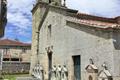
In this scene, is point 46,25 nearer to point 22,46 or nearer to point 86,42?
point 86,42

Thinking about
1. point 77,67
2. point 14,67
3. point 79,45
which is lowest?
point 14,67

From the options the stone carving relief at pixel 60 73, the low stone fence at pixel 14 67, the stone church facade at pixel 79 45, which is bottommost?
the low stone fence at pixel 14 67

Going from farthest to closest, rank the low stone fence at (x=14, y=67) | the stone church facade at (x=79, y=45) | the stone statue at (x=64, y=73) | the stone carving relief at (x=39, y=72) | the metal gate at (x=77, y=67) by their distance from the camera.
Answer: the low stone fence at (x=14, y=67) < the stone carving relief at (x=39, y=72) < the stone statue at (x=64, y=73) < the metal gate at (x=77, y=67) < the stone church facade at (x=79, y=45)

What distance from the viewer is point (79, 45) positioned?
14109mm

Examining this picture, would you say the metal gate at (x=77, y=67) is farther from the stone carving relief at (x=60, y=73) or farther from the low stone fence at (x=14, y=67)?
the low stone fence at (x=14, y=67)

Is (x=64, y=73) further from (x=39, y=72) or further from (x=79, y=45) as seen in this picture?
(x=39, y=72)

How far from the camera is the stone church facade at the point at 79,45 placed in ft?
36.8

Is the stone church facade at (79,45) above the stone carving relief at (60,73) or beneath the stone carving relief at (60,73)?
above

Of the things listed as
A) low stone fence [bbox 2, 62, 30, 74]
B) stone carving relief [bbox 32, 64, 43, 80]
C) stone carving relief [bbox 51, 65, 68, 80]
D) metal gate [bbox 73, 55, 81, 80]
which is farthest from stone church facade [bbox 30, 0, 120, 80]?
low stone fence [bbox 2, 62, 30, 74]

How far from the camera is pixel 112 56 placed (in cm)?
1107

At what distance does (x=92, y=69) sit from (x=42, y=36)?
36.4 feet

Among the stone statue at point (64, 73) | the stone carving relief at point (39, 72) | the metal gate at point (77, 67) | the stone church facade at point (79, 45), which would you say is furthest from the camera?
the stone carving relief at point (39, 72)

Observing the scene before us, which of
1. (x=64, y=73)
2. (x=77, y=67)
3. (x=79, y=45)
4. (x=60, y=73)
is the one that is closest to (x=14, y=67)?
(x=60, y=73)

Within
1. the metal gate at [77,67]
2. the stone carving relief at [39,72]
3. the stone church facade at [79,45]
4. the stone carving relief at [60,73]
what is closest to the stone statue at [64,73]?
the stone carving relief at [60,73]
